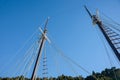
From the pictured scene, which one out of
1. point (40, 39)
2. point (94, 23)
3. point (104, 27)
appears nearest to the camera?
point (104, 27)

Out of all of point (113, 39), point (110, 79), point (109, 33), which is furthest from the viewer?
point (110, 79)

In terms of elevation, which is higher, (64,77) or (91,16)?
(64,77)

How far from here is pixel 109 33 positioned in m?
21.6

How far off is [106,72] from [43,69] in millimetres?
66143

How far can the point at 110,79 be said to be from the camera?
251 ft

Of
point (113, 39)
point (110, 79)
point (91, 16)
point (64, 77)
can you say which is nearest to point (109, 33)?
point (113, 39)

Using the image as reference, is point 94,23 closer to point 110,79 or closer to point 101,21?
point 101,21

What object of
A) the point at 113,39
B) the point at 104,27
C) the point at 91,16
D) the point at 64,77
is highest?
the point at 64,77

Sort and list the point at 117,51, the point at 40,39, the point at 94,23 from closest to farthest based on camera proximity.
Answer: the point at 117,51
the point at 94,23
the point at 40,39

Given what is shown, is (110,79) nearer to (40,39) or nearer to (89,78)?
(89,78)

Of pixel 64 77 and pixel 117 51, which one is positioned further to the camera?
pixel 64 77

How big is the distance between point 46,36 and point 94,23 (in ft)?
25.8

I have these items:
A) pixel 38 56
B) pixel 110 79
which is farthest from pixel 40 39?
pixel 110 79

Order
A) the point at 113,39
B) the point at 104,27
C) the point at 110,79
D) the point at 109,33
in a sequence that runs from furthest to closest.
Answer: the point at 110,79 < the point at 104,27 < the point at 109,33 < the point at 113,39
